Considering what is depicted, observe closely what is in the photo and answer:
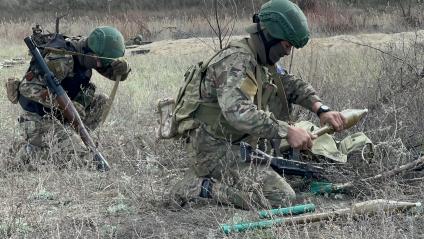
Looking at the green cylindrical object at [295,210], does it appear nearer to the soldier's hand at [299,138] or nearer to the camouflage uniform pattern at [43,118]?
the soldier's hand at [299,138]

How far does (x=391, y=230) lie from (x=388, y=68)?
10.2 ft

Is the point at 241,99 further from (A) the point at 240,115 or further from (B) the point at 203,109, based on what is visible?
(B) the point at 203,109

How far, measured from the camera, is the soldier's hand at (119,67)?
591 cm

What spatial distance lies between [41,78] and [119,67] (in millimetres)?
675

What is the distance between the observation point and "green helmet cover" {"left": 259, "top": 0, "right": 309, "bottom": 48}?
13.4 ft

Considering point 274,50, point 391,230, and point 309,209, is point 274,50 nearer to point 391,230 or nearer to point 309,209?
point 309,209

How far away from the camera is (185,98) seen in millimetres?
4406

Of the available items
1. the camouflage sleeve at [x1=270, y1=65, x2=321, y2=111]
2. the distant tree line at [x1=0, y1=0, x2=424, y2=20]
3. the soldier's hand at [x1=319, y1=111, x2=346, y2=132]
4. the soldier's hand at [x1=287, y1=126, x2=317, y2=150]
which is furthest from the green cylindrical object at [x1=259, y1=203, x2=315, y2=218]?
the distant tree line at [x1=0, y1=0, x2=424, y2=20]

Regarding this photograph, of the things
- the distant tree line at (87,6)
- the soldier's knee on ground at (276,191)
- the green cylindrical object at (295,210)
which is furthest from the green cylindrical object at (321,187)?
the distant tree line at (87,6)

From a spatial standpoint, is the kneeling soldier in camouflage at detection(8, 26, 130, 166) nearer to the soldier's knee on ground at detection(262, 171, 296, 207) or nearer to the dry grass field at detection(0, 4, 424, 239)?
the dry grass field at detection(0, 4, 424, 239)

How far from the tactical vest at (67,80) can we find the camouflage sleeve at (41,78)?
7 centimetres

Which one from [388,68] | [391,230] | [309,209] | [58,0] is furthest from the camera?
[58,0]

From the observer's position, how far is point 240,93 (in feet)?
13.2

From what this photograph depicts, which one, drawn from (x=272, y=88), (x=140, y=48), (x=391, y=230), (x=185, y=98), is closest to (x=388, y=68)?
(x=272, y=88)
